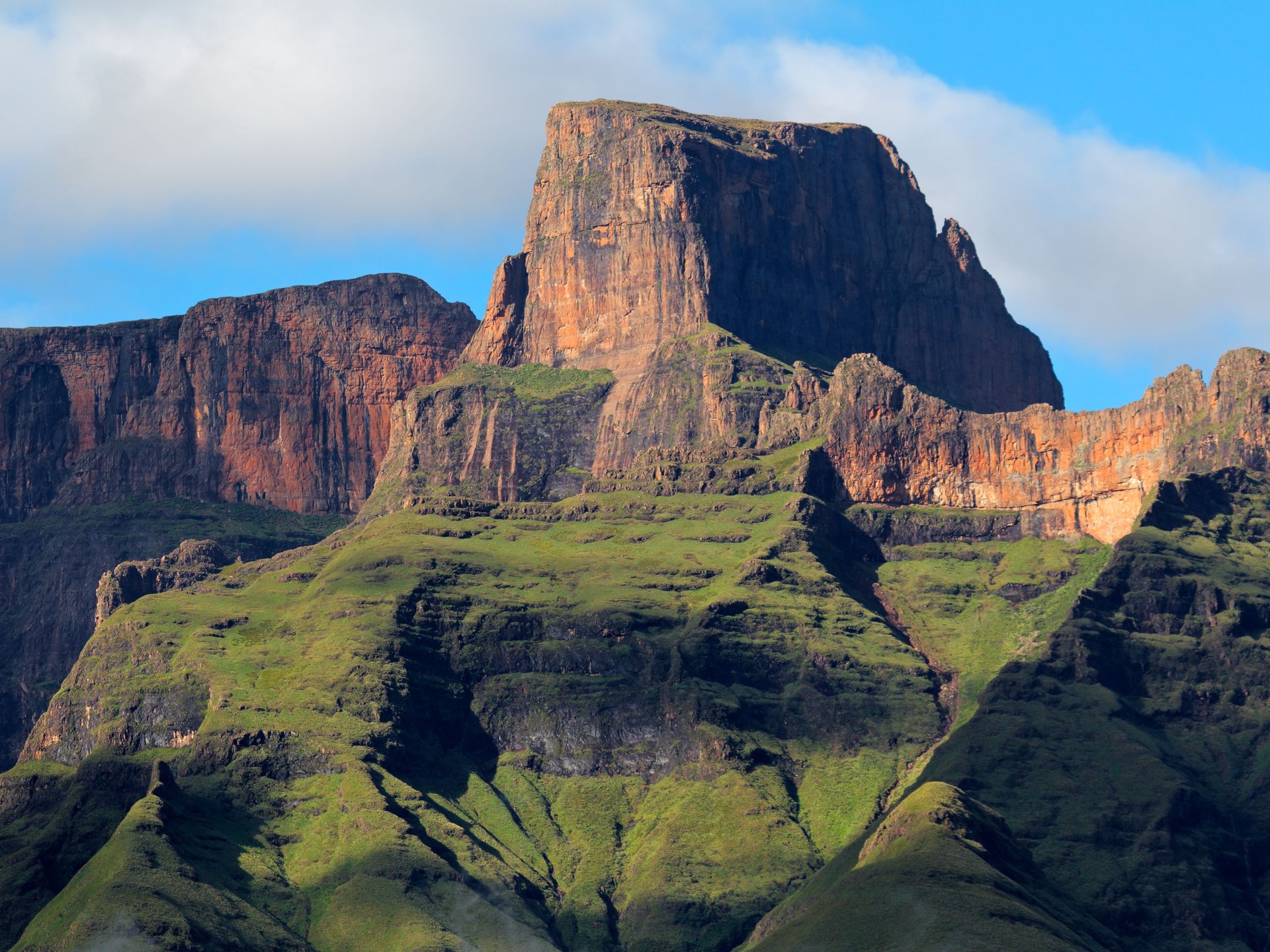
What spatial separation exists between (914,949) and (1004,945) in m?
6.91

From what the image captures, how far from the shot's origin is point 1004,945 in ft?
654

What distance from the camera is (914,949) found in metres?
199
